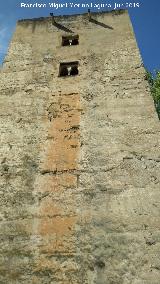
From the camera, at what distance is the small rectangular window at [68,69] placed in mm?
9680

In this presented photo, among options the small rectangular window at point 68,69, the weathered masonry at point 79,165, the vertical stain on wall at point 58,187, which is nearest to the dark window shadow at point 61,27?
the weathered masonry at point 79,165

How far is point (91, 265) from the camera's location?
5.98m

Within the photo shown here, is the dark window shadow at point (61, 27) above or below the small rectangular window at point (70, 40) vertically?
above

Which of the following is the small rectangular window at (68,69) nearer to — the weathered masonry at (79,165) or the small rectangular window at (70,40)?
the weathered masonry at (79,165)

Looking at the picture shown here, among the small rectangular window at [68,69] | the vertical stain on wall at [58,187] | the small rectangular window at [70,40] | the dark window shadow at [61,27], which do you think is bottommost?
the vertical stain on wall at [58,187]

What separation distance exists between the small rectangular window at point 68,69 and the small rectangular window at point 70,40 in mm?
1183

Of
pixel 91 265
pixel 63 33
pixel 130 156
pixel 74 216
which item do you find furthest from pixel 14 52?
pixel 91 265

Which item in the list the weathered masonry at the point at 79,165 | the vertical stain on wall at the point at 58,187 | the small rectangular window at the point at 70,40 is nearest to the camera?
the weathered masonry at the point at 79,165

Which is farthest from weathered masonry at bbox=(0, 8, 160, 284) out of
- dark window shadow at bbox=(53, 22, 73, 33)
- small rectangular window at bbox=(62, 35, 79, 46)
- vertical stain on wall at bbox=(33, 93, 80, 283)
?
dark window shadow at bbox=(53, 22, 73, 33)

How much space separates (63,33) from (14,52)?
65.8 inches

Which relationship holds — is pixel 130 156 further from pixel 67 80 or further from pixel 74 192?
pixel 67 80

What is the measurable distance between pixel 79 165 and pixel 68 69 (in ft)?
11.1

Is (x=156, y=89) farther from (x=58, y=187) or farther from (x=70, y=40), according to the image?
(x=58, y=187)

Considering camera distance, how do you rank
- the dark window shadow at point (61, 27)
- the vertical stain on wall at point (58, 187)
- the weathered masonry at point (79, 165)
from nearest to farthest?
the weathered masonry at point (79, 165) < the vertical stain on wall at point (58, 187) < the dark window shadow at point (61, 27)
